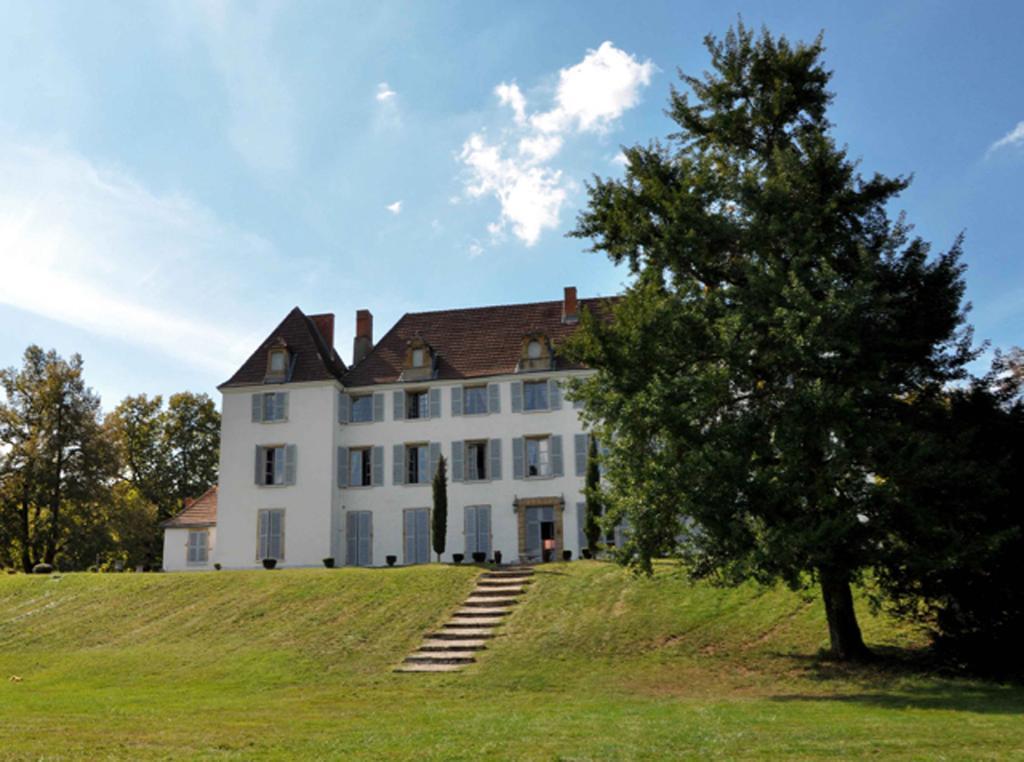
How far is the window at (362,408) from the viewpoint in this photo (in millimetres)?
36719

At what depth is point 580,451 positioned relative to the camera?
1361 inches

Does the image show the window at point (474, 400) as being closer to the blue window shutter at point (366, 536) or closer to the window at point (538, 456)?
the window at point (538, 456)

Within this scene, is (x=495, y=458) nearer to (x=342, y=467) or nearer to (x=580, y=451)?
(x=580, y=451)

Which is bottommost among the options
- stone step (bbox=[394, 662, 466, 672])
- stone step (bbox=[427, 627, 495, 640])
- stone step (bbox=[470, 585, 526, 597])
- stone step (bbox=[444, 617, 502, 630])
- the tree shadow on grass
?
the tree shadow on grass

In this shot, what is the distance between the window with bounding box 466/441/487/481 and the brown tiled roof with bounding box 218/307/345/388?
20.6 feet

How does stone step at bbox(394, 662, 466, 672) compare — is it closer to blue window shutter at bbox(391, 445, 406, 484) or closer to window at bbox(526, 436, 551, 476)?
window at bbox(526, 436, 551, 476)

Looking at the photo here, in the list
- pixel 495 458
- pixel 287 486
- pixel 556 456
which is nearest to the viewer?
pixel 556 456

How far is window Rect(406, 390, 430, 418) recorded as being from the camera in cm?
3638

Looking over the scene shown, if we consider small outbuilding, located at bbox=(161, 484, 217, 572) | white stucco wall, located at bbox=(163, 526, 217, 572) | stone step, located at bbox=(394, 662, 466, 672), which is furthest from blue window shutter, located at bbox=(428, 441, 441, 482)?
stone step, located at bbox=(394, 662, 466, 672)

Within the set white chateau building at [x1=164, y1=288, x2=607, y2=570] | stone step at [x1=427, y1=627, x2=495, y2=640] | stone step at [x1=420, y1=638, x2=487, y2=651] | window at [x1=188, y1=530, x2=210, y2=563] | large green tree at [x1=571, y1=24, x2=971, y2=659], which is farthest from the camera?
window at [x1=188, y1=530, x2=210, y2=563]

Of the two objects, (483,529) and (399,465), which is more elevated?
(399,465)

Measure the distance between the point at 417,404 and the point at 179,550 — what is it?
13.2m

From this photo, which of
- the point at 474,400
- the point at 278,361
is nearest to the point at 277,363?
the point at 278,361

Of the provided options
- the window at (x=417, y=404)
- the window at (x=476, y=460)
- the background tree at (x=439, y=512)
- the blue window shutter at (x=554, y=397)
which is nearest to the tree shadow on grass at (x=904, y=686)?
the background tree at (x=439, y=512)
